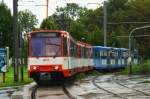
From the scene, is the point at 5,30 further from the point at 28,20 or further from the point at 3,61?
the point at 3,61

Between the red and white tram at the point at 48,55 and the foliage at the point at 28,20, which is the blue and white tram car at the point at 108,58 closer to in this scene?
the red and white tram at the point at 48,55

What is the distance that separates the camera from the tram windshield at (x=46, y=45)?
1272 inches

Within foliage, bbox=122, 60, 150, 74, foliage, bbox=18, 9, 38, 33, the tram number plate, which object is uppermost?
foliage, bbox=18, 9, 38, 33

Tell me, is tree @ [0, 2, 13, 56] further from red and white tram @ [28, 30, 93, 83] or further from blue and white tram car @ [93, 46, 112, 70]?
red and white tram @ [28, 30, 93, 83]

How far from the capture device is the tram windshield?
32312mm

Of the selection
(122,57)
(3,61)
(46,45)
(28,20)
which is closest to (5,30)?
(122,57)

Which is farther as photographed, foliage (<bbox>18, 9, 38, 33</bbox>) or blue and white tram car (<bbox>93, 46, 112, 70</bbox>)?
foliage (<bbox>18, 9, 38, 33</bbox>)

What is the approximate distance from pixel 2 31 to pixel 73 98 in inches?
2885

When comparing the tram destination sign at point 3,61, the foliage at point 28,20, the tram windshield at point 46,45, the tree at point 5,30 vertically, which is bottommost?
the tram destination sign at point 3,61

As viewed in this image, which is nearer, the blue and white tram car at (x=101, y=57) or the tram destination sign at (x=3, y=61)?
the tram destination sign at (x=3, y=61)

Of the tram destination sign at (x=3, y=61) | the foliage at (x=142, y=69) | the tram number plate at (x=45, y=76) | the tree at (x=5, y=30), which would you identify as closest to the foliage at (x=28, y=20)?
the tree at (x=5, y=30)

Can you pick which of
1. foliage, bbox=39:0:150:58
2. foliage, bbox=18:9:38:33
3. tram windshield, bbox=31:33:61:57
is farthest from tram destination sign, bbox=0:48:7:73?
foliage, bbox=18:9:38:33

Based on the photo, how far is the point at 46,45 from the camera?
32500 mm

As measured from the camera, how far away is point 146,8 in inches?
3829
